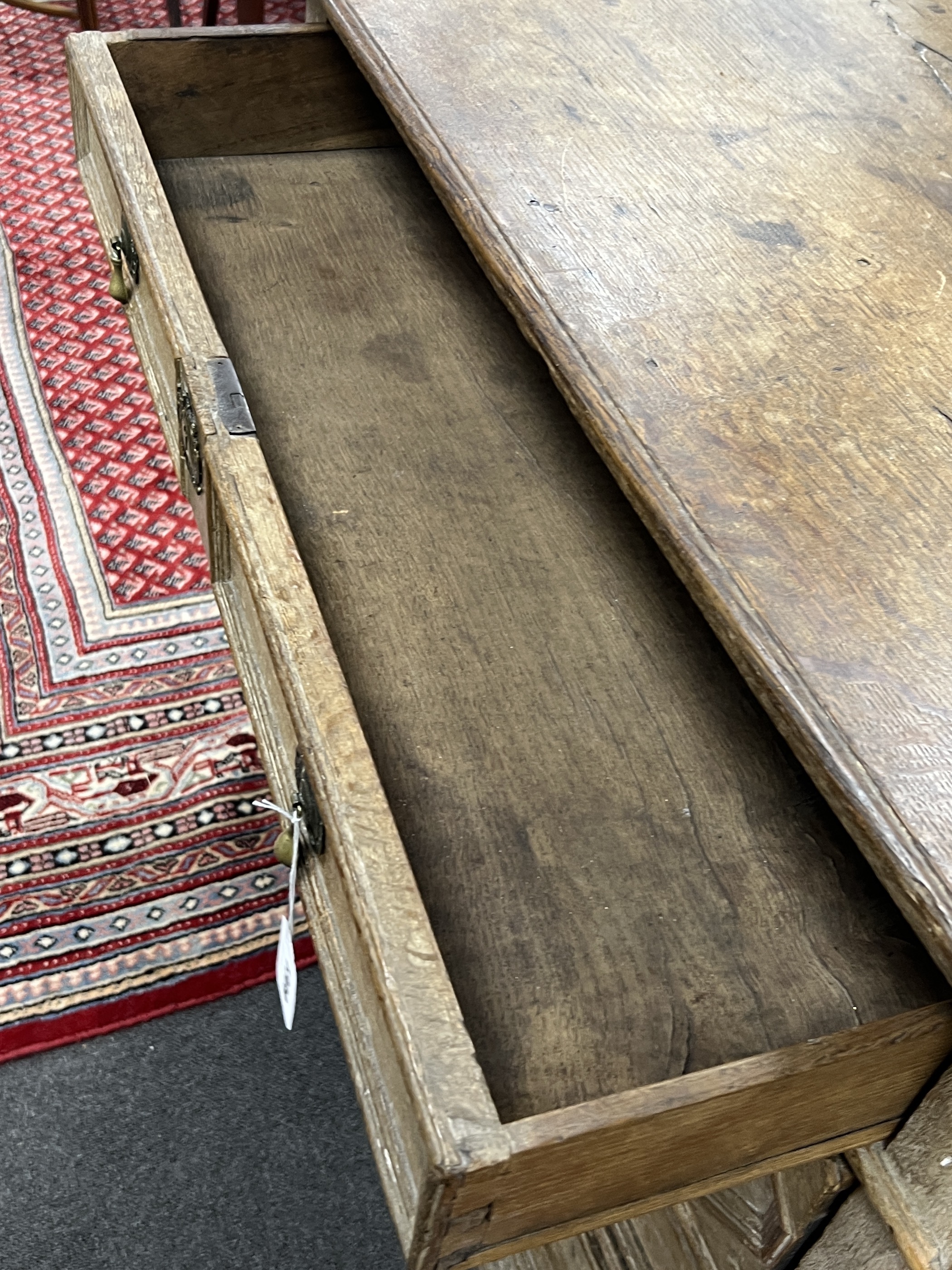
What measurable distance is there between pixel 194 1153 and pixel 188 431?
2.11ft

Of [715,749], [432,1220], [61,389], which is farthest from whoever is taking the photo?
[61,389]

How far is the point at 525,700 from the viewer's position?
0.73m

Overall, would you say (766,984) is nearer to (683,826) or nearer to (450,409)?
(683,826)

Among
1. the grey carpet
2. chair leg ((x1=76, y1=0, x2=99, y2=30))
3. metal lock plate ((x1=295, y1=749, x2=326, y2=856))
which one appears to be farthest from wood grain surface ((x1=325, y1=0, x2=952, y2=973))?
chair leg ((x1=76, y1=0, x2=99, y2=30))

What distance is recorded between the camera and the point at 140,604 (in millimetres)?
1574

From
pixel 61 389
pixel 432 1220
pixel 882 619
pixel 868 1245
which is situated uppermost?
pixel 882 619

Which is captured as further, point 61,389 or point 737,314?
point 61,389

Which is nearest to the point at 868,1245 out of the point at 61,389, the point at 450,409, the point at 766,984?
the point at 766,984

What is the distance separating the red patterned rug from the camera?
121 cm

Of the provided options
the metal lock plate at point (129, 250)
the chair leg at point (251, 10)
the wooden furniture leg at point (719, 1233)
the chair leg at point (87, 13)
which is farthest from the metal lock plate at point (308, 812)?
the chair leg at point (87, 13)

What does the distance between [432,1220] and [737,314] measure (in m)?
0.53

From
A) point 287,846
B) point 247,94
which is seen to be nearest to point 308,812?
point 287,846

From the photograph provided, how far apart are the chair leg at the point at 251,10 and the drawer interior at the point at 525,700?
5.27 feet

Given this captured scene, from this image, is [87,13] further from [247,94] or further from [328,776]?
[328,776]
